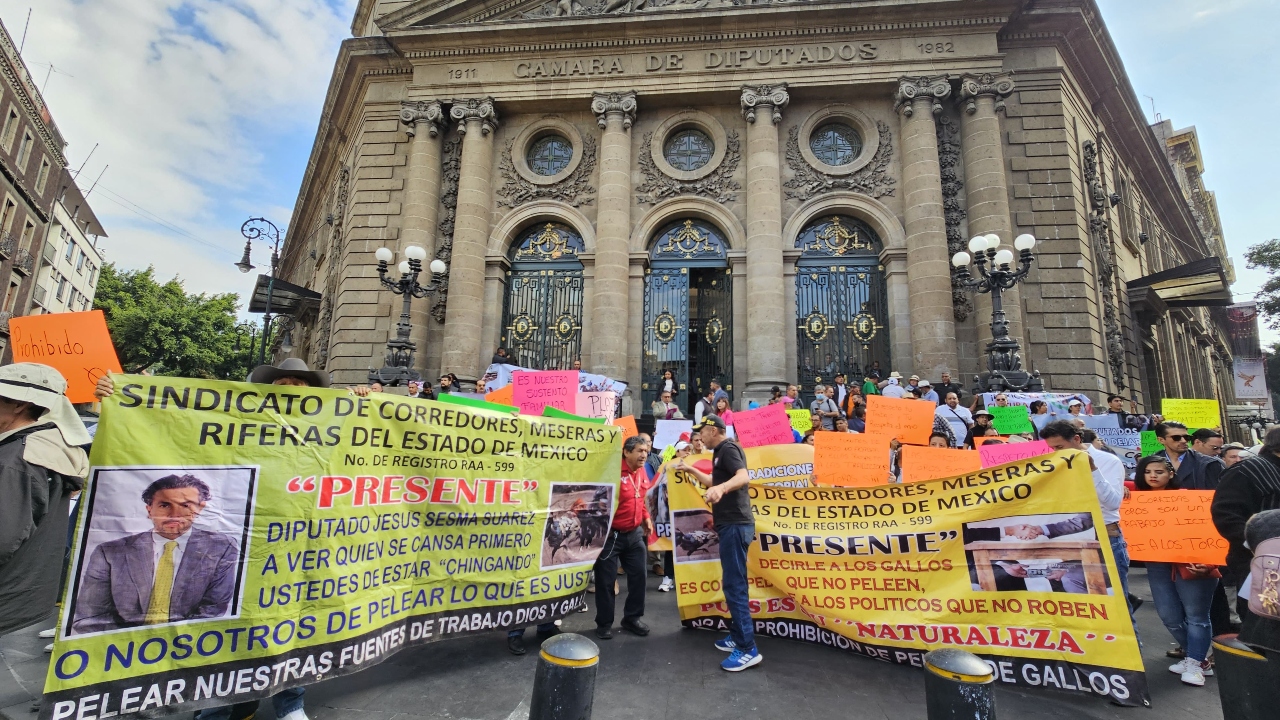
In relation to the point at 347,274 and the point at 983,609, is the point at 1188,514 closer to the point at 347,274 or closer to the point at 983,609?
the point at 983,609

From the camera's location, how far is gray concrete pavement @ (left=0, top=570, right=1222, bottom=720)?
4.16 meters

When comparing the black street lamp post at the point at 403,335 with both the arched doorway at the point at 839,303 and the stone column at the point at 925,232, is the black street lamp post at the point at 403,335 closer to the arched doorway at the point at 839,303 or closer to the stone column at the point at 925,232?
the arched doorway at the point at 839,303

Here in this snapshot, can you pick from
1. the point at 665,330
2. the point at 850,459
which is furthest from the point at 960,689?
the point at 665,330

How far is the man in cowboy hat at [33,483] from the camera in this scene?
3113mm

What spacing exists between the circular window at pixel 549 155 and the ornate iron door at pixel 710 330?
5612 millimetres

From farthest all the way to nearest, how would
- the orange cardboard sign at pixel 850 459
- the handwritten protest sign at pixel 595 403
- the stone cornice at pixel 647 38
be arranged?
1. the stone cornice at pixel 647 38
2. the handwritten protest sign at pixel 595 403
3. the orange cardboard sign at pixel 850 459

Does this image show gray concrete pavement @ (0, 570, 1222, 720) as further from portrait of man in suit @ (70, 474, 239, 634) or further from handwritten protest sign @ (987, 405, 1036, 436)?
handwritten protest sign @ (987, 405, 1036, 436)

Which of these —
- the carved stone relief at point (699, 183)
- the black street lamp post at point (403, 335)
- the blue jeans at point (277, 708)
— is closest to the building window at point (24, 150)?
the black street lamp post at point (403, 335)

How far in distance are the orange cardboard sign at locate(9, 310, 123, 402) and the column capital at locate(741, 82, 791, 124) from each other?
15.9 metres

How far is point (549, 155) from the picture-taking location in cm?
1891

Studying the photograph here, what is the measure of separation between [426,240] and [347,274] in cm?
276

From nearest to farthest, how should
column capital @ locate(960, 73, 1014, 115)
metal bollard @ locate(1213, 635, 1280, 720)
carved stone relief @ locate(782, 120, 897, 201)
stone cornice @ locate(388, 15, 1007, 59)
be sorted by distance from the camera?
metal bollard @ locate(1213, 635, 1280, 720)
column capital @ locate(960, 73, 1014, 115)
stone cornice @ locate(388, 15, 1007, 59)
carved stone relief @ locate(782, 120, 897, 201)

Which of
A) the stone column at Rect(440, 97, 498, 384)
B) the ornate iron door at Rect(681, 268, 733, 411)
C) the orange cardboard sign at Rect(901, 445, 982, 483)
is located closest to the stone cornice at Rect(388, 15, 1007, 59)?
the stone column at Rect(440, 97, 498, 384)

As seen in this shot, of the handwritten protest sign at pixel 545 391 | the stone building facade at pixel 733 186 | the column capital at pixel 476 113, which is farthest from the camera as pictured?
the column capital at pixel 476 113
